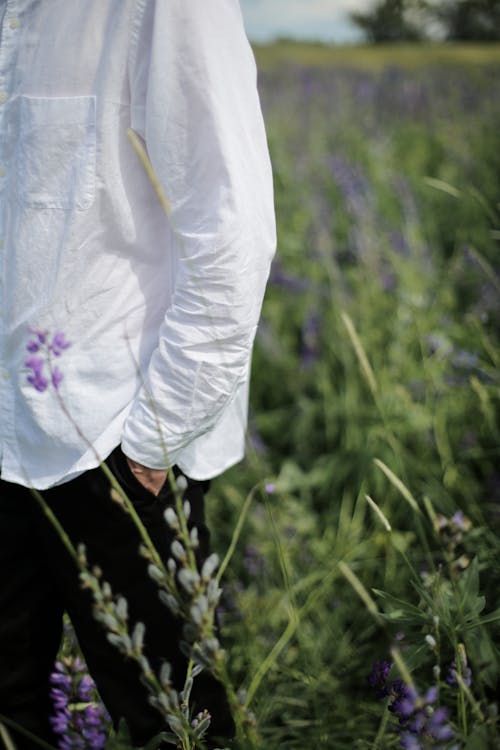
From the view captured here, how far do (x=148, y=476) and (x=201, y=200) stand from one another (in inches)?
16.4

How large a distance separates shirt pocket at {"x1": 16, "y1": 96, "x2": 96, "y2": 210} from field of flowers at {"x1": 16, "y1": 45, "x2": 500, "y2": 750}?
47 cm

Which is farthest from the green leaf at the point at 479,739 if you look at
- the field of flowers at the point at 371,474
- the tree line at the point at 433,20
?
the tree line at the point at 433,20

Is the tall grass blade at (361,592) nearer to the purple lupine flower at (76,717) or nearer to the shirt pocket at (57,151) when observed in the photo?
the purple lupine flower at (76,717)

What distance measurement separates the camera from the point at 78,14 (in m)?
0.93

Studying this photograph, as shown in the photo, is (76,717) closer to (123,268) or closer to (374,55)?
(123,268)

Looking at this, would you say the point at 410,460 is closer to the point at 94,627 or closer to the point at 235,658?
the point at 235,658

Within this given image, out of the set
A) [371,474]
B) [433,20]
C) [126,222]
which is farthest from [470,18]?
[126,222]

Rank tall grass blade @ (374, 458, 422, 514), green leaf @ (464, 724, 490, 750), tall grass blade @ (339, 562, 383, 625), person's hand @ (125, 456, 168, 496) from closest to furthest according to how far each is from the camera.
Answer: tall grass blade @ (339, 562, 383, 625) < green leaf @ (464, 724, 490, 750) < tall grass blade @ (374, 458, 422, 514) < person's hand @ (125, 456, 168, 496)

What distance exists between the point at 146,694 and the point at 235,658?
58cm

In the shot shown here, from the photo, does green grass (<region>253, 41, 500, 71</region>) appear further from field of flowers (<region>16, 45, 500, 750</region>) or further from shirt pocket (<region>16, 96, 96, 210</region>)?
shirt pocket (<region>16, 96, 96, 210</region>)

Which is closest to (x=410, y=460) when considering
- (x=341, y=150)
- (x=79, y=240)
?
(x=79, y=240)

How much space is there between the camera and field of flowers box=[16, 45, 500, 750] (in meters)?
0.95

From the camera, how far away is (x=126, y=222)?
989mm

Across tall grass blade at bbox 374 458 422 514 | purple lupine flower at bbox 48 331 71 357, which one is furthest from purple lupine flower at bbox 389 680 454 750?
purple lupine flower at bbox 48 331 71 357
